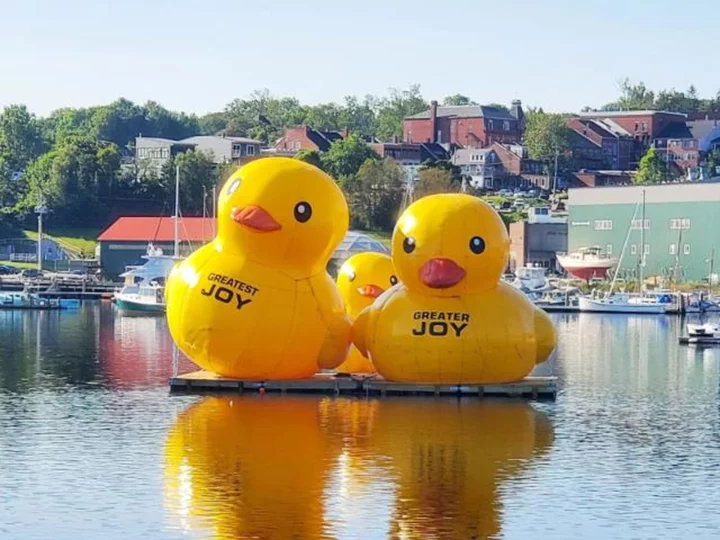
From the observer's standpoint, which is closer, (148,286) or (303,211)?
(303,211)

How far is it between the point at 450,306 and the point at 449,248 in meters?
1.43

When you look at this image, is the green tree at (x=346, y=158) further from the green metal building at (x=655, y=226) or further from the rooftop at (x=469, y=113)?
the rooftop at (x=469, y=113)

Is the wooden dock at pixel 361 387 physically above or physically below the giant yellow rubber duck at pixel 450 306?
below

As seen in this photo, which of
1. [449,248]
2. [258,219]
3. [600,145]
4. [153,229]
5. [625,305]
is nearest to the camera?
[258,219]

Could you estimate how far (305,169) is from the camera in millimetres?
40375

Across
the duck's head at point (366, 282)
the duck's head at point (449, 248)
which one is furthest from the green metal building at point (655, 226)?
the duck's head at point (449, 248)

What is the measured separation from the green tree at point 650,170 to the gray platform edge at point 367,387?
4411 inches

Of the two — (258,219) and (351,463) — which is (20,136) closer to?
(258,219)

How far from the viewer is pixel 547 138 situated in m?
168

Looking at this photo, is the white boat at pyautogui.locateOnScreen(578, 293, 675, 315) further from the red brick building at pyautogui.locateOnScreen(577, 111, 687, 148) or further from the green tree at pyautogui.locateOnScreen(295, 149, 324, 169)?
the red brick building at pyautogui.locateOnScreen(577, 111, 687, 148)

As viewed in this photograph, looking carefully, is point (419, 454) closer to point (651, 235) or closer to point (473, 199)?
point (473, 199)

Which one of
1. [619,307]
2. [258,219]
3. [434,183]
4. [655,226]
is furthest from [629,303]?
[258,219]

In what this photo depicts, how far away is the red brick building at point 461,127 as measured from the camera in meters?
175

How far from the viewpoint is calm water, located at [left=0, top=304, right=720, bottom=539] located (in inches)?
1082
